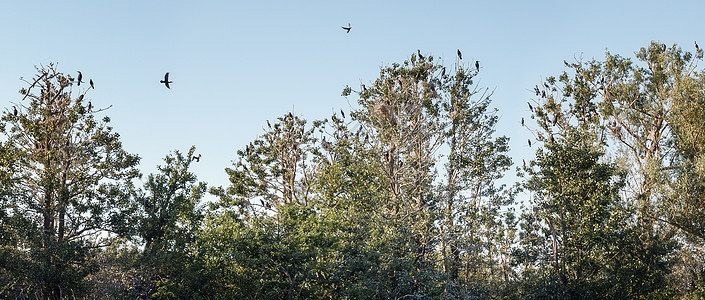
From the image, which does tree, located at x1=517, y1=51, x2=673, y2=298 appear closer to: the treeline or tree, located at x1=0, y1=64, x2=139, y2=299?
the treeline

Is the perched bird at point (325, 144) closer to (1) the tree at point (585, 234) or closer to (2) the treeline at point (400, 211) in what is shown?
(2) the treeline at point (400, 211)

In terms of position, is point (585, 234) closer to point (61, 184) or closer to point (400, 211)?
point (400, 211)

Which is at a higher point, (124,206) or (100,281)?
(124,206)

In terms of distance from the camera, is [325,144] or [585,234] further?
[325,144]

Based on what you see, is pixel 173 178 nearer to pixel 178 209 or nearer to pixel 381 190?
pixel 178 209

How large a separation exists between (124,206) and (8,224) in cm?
509

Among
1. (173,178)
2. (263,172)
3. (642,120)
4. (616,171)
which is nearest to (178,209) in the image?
(173,178)

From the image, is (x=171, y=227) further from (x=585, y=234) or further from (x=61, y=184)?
(x=585, y=234)

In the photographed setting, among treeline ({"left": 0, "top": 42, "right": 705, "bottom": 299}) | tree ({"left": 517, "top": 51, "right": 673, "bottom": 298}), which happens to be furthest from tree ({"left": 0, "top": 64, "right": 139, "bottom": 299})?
tree ({"left": 517, "top": 51, "right": 673, "bottom": 298})

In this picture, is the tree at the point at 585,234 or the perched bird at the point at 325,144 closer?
the tree at the point at 585,234

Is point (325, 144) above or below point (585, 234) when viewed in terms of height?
above

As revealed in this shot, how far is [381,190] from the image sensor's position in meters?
24.3

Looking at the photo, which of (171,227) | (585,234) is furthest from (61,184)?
(585,234)

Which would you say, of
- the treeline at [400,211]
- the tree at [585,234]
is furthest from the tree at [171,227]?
the tree at [585,234]
